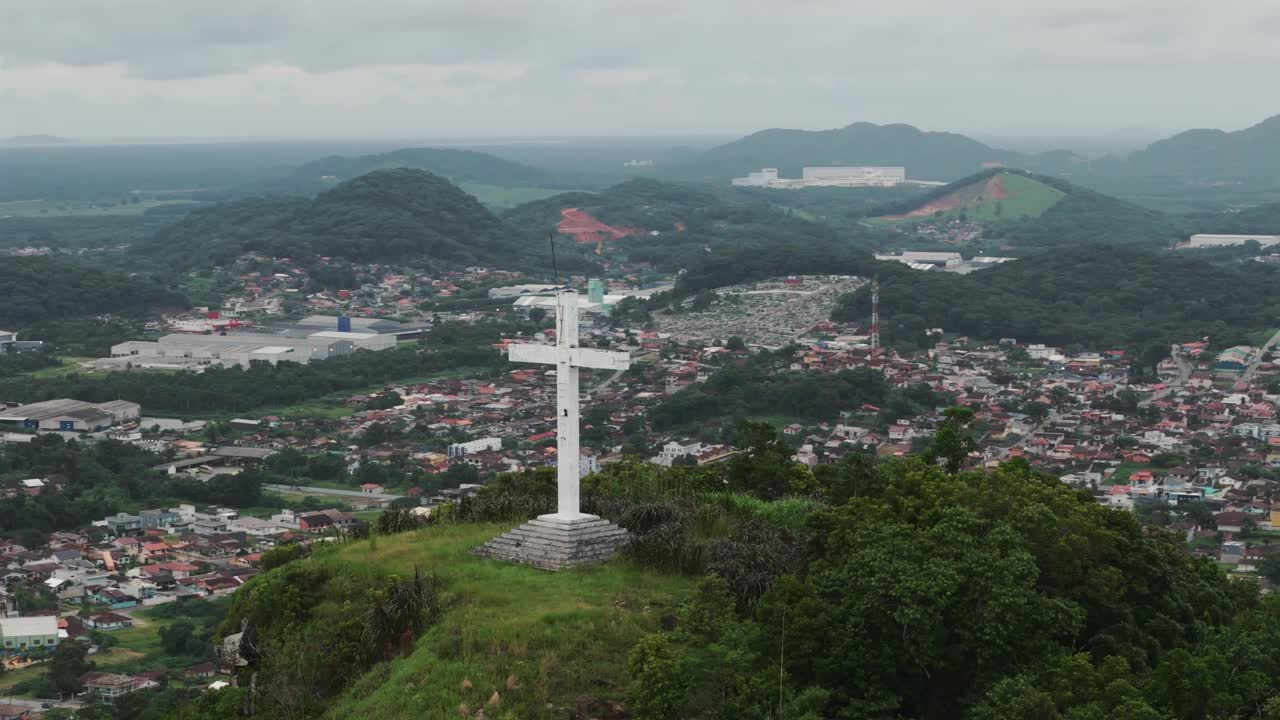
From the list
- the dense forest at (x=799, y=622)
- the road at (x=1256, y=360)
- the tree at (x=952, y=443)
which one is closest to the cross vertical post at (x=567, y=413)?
the dense forest at (x=799, y=622)

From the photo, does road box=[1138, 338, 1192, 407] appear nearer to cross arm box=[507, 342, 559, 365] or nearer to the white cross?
cross arm box=[507, 342, 559, 365]

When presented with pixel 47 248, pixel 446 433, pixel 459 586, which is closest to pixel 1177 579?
pixel 459 586

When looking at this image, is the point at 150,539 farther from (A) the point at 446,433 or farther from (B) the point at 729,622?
(B) the point at 729,622

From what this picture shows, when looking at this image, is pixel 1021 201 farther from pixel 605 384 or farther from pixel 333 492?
pixel 333 492

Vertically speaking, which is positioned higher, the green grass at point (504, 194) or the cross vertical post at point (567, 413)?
the cross vertical post at point (567, 413)

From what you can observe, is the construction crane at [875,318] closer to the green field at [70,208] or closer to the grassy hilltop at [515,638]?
the grassy hilltop at [515,638]

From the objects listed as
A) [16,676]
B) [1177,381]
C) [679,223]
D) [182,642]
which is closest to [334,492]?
[182,642]
